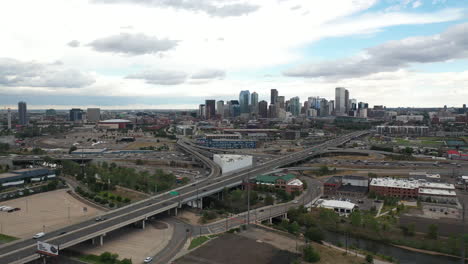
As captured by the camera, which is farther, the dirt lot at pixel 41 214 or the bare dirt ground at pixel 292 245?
→ the dirt lot at pixel 41 214

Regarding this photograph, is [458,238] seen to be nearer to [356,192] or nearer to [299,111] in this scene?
[356,192]

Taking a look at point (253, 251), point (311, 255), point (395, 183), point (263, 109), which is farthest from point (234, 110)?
point (311, 255)

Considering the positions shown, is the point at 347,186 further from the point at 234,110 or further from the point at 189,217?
the point at 234,110

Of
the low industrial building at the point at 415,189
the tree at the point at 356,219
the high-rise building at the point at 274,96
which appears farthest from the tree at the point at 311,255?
the high-rise building at the point at 274,96

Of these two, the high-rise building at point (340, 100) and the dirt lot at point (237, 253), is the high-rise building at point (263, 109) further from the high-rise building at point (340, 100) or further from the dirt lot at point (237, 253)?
the dirt lot at point (237, 253)

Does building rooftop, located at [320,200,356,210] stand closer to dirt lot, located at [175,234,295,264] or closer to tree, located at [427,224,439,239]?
tree, located at [427,224,439,239]

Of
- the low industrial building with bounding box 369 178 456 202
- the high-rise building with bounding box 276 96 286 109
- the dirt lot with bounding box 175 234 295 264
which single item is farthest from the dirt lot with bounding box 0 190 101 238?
the high-rise building with bounding box 276 96 286 109
